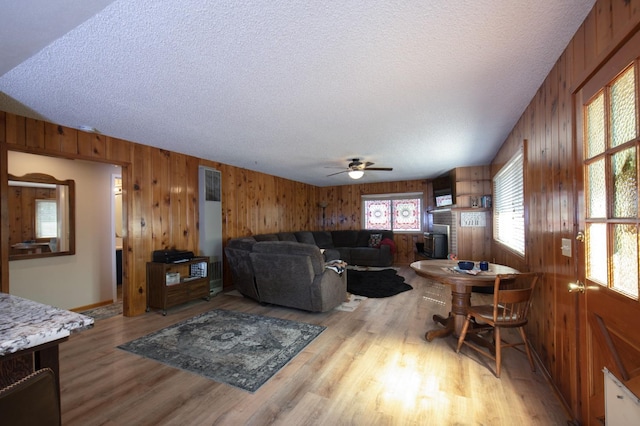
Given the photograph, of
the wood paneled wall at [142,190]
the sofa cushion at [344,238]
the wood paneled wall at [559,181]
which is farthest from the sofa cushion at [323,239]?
the wood paneled wall at [559,181]

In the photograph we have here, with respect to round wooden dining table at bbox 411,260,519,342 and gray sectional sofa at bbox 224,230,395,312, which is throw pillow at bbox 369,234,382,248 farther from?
round wooden dining table at bbox 411,260,519,342

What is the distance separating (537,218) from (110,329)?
4.66 metres

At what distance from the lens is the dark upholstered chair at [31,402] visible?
530 millimetres

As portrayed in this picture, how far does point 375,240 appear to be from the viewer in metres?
7.23

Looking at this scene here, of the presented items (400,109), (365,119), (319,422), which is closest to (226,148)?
(365,119)

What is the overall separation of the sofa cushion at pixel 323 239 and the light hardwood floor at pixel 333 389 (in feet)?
15.3

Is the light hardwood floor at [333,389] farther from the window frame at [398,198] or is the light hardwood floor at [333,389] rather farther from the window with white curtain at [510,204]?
the window frame at [398,198]

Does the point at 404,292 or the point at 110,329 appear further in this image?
the point at 404,292

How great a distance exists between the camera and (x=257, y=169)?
571cm

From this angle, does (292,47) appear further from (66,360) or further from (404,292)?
(404,292)

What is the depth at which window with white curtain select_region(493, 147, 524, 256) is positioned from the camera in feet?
10.3

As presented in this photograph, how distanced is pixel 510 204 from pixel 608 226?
263 centimetres

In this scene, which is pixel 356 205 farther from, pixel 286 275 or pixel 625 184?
pixel 625 184

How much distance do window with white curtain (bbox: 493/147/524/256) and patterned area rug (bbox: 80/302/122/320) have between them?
526cm
